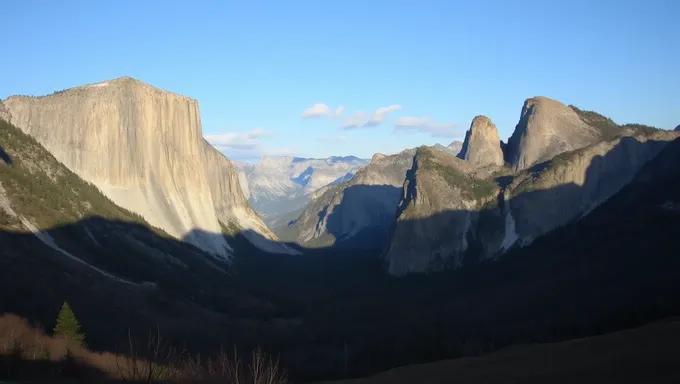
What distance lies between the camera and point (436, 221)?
176 m

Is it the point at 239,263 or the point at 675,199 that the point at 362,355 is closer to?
the point at 675,199

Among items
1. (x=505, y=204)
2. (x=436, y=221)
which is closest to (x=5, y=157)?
(x=436, y=221)

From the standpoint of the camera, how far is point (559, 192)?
166750 mm

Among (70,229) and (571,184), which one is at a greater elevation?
(571,184)

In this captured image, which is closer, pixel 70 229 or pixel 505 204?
pixel 70 229

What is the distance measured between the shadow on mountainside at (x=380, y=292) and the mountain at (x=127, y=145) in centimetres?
1510

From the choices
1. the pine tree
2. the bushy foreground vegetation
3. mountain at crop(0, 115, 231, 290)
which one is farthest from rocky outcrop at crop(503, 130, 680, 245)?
the bushy foreground vegetation

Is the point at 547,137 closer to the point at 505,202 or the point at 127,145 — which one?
the point at 505,202

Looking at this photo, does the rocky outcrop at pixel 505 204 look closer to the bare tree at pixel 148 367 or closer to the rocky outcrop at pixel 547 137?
the rocky outcrop at pixel 547 137

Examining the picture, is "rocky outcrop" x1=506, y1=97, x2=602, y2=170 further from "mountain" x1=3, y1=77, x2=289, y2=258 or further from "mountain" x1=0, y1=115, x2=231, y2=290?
"mountain" x1=0, y1=115, x2=231, y2=290

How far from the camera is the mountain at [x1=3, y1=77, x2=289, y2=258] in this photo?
519 feet

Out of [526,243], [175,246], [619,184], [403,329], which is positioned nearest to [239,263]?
[175,246]

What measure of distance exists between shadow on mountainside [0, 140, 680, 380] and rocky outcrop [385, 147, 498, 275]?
2.44 metres

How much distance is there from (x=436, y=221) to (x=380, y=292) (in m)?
28.4
